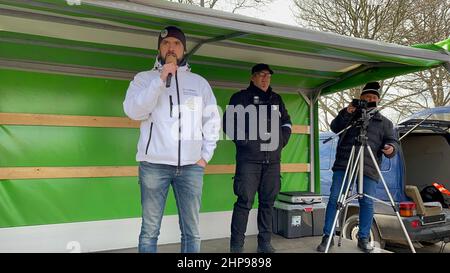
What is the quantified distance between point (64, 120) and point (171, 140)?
149 cm

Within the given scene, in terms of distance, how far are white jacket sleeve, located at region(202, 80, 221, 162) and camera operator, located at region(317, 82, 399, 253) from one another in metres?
1.52

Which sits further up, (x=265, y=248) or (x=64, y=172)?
(x=64, y=172)

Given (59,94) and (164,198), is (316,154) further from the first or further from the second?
(59,94)

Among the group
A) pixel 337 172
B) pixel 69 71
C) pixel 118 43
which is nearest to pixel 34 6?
pixel 118 43

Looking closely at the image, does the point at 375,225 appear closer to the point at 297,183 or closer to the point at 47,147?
the point at 297,183

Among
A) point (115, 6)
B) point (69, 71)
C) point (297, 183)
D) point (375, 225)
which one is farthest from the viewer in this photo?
point (297, 183)

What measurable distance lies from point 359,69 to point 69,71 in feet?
10.0

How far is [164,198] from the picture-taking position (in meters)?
2.80

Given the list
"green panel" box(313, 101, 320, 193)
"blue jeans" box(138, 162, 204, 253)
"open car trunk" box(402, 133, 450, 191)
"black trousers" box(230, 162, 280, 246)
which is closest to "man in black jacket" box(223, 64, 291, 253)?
"black trousers" box(230, 162, 280, 246)

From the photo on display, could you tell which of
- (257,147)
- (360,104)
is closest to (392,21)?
(360,104)

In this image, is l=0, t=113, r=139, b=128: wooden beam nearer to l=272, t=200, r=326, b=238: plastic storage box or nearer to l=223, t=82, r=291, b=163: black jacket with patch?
l=223, t=82, r=291, b=163: black jacket with patch

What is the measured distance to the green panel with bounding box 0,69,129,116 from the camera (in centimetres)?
346

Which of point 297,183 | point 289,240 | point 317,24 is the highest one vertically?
point 317,24

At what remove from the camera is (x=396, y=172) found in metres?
4.52
